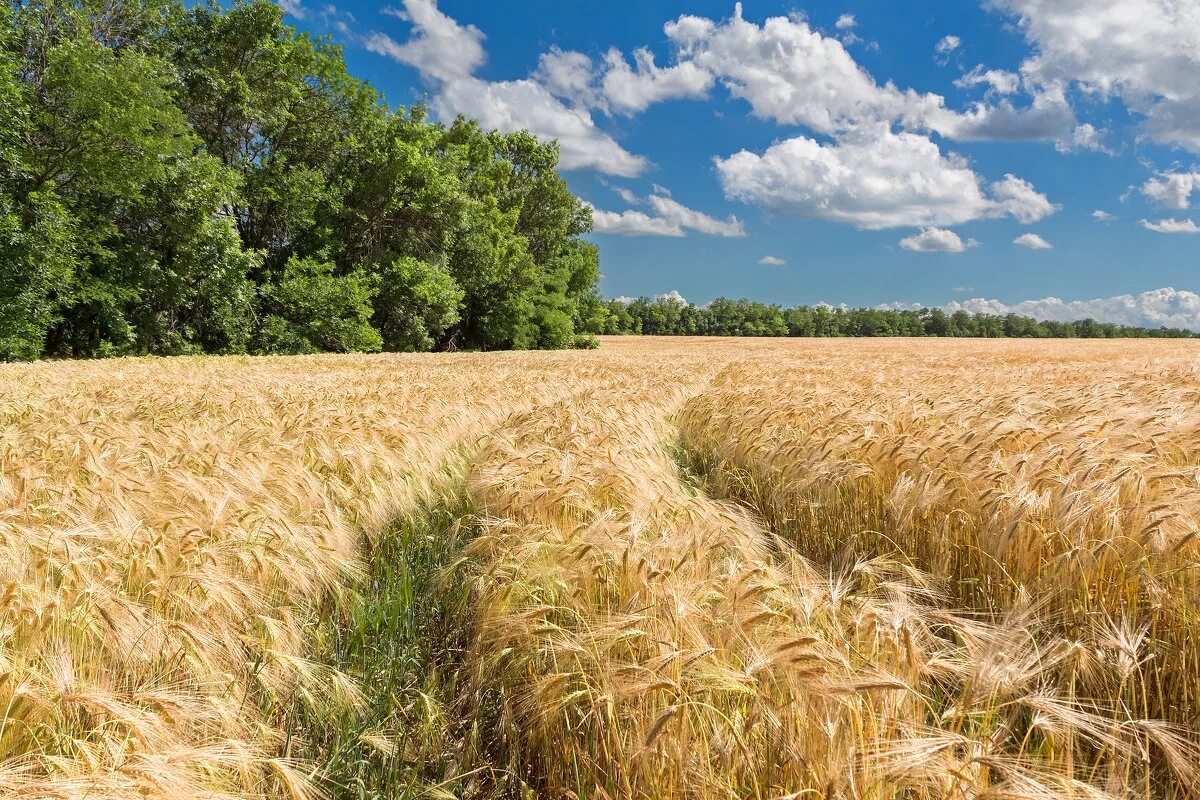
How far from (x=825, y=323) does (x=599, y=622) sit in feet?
477

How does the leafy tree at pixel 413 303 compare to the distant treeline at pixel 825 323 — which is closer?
the leafy tree at pixel 413 303

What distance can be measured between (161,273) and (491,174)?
2216cm

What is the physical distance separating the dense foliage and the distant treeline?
302 feet

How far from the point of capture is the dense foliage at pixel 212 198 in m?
18.6

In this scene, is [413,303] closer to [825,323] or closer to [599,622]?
[599,622]

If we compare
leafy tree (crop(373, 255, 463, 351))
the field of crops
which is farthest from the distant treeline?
the field of crops

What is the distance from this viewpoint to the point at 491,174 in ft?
128

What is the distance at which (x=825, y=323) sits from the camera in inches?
5340

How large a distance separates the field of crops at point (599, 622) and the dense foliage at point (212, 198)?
70.1 feet

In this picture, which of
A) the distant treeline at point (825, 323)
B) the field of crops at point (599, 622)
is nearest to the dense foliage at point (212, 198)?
the field of crops at point (599, 622)

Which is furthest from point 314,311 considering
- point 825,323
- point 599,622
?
point 825,323

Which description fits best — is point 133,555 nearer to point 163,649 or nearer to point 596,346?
point 163,649

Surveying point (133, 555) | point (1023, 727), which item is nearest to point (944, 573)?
point (1023, 727)

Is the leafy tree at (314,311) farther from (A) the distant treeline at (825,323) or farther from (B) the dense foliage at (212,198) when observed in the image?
(A) the distant treeline at (825,323)
